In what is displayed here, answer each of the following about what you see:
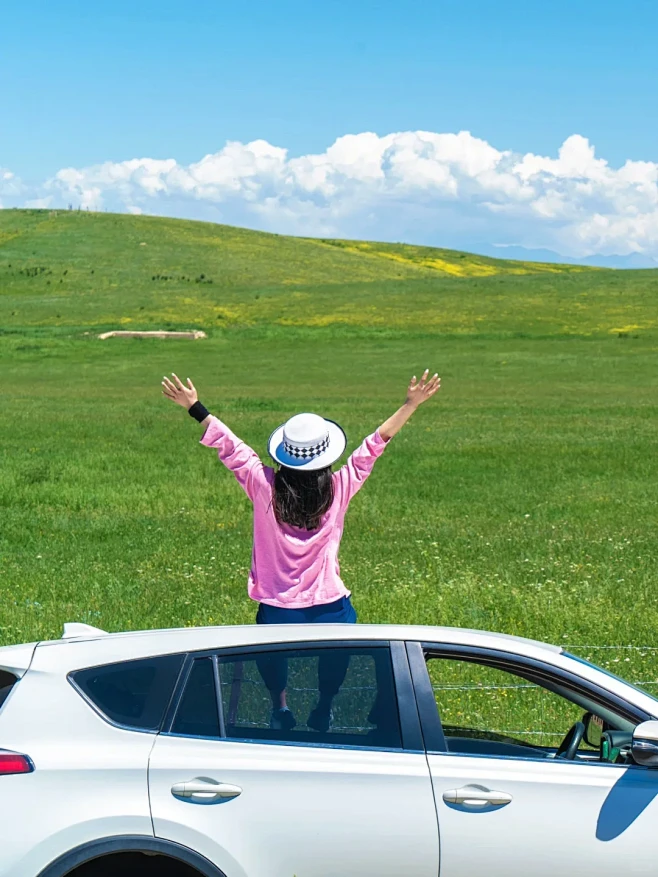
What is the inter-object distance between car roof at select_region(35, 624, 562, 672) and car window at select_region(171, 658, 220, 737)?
0.28 feet

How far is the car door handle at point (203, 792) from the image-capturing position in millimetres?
4082

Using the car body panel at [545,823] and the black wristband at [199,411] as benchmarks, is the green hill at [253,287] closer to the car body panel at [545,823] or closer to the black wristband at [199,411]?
the black wristband at [199,411]

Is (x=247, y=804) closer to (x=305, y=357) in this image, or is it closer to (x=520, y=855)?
(x=520, y=855)

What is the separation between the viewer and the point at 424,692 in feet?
14.3

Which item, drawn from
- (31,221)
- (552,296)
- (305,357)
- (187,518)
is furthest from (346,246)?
(187,518)

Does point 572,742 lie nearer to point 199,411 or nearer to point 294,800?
point 294,800

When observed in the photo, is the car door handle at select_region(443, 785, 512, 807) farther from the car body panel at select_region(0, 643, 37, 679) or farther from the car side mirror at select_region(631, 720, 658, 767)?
the car body panel at select_region(0, 643, 37, 679)

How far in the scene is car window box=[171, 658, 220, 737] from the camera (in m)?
4.28

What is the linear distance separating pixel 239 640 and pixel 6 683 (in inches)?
35.6

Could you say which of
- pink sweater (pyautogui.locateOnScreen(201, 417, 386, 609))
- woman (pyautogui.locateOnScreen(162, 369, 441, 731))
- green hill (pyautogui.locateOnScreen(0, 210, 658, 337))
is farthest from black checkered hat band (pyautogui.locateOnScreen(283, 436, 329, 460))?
green hill (pyautogui.locateOnScreen(0, 210, 658, 337))

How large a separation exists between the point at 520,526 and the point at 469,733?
458 inches

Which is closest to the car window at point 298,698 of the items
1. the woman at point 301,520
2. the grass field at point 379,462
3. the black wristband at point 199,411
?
the woman at point 301,520

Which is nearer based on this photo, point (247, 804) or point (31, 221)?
point (247, 804)

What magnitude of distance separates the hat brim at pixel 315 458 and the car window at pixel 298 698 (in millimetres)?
1634
